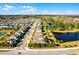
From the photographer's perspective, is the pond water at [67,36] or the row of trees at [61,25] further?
the row of trees at [61,25]

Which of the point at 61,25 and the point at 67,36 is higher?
the point at 61,25

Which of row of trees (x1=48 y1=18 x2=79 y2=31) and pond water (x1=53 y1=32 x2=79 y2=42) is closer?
pond water (x1=53 y1=32 x2=79 y2=42)

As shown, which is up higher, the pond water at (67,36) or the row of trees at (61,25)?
the row of trees at (61,25)

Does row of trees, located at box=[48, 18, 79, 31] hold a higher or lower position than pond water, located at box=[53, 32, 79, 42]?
higher

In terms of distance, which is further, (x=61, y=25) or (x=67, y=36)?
(x=61, y=25)
